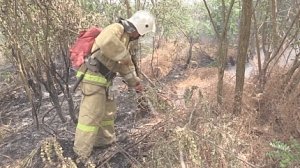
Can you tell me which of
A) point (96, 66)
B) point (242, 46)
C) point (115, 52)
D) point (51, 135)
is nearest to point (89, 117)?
point (96, 66)

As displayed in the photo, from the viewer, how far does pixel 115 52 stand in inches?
162

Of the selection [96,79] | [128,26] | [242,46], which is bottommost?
[96,79]

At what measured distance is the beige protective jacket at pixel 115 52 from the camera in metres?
4.10

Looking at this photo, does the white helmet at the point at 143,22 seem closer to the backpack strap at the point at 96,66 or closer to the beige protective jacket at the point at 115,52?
the beige protective jacket at the point at 115,52

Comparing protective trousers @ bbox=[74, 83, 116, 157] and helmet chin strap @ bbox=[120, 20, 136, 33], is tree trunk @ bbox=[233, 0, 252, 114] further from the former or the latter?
protective trousers @ bbox=[74, 83, 116, 157]

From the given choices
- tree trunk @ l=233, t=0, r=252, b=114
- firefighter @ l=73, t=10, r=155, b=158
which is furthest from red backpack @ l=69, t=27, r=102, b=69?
tree trunk @ l=233, t=0, r=252, b=114

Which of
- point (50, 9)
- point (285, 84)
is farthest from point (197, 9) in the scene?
point (50, 9)

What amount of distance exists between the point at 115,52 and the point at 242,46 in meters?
1.51

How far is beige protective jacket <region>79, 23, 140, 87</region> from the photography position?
13.5ft

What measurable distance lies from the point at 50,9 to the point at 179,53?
6.37m

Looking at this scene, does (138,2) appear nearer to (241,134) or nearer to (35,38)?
(35,38)

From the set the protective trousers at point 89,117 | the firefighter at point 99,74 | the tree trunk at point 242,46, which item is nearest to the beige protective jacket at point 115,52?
the firefighter at point 99,74

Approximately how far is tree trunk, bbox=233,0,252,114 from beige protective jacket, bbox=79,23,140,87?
1.25m

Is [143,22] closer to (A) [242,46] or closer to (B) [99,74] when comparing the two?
(B) [99,74]
